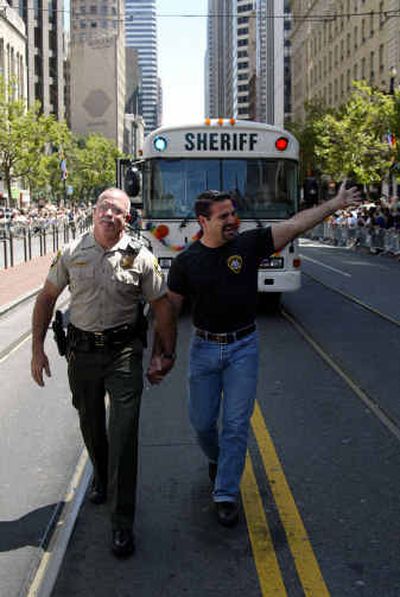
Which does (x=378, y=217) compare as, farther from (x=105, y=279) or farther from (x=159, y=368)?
(x=105, y=279)

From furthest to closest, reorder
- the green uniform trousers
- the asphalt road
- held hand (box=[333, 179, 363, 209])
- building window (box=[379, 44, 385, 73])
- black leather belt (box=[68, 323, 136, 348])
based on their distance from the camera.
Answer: building window (box=[379, 44, 385, 73]), held hand (box=[333, 179, 363, 209]), black leather belt (box=[68, 323, 136, 348]), the green uniform trousers, the asphalt road

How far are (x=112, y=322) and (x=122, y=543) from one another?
1.12m

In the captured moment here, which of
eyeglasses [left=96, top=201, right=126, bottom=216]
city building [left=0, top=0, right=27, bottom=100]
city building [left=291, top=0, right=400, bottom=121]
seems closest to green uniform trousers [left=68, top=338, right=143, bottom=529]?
eyeglasses [left=96, top=201, right=126, bottom=216]

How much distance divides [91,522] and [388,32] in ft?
186

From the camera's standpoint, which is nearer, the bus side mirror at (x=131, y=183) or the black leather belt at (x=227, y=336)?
the black leather belt at (x=227, y=336)

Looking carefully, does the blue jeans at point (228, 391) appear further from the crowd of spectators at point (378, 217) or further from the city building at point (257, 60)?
the city building at point (257, 60)

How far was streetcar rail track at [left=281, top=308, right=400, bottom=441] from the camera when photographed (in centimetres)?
690

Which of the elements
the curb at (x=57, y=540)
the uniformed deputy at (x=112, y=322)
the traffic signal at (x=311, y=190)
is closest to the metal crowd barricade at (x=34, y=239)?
the traffic signal at (x=311, y=190)

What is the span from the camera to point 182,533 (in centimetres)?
459

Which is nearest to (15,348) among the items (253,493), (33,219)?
(253,493)

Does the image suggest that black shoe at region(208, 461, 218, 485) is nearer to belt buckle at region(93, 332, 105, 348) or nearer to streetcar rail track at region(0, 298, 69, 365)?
belt buckle at region(93, 332, 105, 348)

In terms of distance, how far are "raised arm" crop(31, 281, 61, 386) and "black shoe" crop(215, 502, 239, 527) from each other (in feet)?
3.97

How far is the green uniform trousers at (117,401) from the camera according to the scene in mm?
4422

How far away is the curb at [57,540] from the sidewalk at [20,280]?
9.32 m
